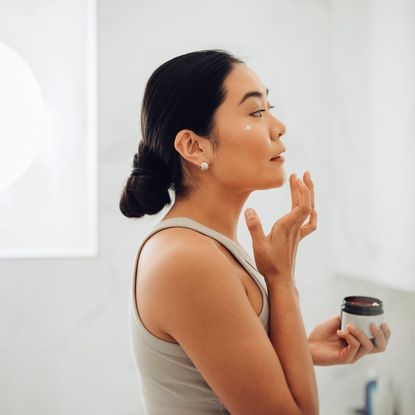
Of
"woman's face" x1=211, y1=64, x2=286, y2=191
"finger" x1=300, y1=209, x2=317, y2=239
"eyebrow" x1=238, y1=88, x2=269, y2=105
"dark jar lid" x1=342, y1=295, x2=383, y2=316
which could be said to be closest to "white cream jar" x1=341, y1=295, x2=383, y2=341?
"dark jar lid" x1=342, y1=295, x2=383, y2=316

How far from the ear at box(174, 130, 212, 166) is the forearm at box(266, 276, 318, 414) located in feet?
0.71

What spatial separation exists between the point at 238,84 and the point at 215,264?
0.97ft

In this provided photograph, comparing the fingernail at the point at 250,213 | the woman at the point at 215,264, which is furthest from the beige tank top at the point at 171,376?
the fingernail at the point at 250,213

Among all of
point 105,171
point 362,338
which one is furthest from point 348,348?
point 105,171

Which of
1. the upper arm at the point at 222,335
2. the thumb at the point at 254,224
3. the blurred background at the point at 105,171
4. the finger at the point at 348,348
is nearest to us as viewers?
the upper arm at the point at 222,335

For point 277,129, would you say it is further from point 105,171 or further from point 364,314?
point 105,171

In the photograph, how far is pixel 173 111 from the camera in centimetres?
71

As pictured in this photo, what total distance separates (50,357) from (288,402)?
0.93 metres

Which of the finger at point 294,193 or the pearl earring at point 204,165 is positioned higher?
the pearl earring at point 204,165

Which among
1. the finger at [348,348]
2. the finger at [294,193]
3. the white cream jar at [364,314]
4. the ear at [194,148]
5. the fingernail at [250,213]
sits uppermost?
the ear at [194,148]

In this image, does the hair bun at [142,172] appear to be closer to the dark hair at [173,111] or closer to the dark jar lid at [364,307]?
the dark hair at [173,111]

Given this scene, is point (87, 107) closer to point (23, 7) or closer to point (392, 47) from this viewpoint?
point (23, 7)

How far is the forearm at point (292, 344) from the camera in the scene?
1.95ft

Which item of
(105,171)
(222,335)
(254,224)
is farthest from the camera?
(105,171)
